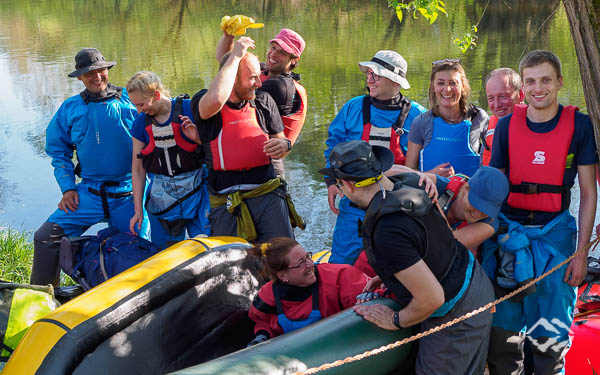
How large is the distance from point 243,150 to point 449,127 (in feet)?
4.29

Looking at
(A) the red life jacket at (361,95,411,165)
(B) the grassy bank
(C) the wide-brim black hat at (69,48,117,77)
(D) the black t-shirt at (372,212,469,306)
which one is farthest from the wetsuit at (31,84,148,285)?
(D) the black t-shirt at (372,212,469,306)

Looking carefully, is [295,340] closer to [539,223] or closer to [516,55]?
[539,223]

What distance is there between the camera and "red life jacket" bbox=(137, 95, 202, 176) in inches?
171

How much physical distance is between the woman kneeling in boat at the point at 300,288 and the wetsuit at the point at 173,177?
4.50 feet

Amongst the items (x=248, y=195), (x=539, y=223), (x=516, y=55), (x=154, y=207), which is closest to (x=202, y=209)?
(x=154, y=207)

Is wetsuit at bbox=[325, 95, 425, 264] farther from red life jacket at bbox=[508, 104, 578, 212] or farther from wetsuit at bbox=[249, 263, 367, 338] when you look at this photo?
red life jacket at bbox=[508, 104, 578, 212]

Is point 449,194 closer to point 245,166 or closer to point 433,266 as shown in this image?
point 433,266

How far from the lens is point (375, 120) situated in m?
4.22

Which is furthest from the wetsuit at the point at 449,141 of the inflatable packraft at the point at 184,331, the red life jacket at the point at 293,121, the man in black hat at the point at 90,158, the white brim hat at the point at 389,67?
the man in black hat at the point at 90,158

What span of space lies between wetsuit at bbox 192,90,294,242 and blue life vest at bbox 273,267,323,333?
3.19 ft

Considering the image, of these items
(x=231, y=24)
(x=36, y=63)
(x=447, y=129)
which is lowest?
(x=36, y=63)

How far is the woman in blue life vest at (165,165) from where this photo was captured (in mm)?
4320

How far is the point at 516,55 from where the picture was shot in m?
14.4

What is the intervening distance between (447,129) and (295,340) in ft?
6.21
